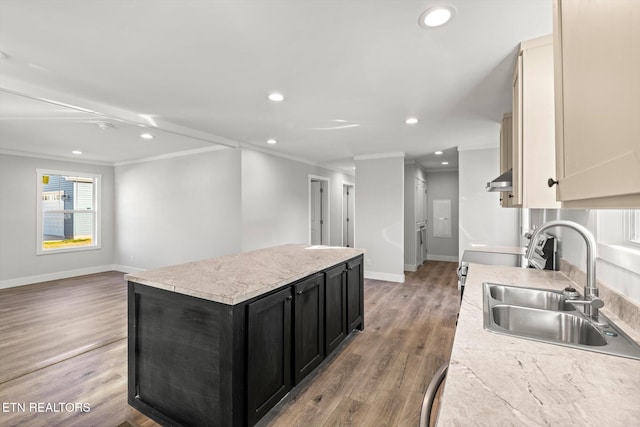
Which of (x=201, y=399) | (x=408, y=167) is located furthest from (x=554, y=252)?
(x=408, y=167)

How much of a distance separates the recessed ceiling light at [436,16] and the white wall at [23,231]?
22.5ft

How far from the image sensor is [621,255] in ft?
4.14

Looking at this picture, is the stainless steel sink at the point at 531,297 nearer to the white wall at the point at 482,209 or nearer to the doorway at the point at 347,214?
the white wall at the point at 482,209

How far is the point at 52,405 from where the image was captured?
6.61 feet

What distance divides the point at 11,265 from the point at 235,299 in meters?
6.09

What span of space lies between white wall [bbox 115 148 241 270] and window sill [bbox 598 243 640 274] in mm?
4240

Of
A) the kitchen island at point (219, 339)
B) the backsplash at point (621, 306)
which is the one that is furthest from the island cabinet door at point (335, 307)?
the backsplash at point (621, 306)

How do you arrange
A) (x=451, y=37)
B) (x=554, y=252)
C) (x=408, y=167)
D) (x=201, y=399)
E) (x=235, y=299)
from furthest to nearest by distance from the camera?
(x=408, y=167) → (x=554, y=252) → (x=451, y=37) → (x=201, y=399) → (x=235, y=299)

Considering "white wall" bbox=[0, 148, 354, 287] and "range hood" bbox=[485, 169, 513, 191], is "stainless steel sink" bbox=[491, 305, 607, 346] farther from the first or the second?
"white wall" bbox=[0, 148, 354, 287]

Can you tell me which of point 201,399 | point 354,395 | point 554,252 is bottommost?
point 354,395

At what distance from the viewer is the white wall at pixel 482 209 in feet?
15.3

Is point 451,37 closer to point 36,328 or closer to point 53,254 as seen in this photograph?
point 36,328

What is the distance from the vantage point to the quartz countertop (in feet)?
5.37

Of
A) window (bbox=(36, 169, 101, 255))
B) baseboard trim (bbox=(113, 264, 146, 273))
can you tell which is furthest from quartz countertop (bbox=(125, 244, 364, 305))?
window (bbox=(36, 169, 101, 255))
